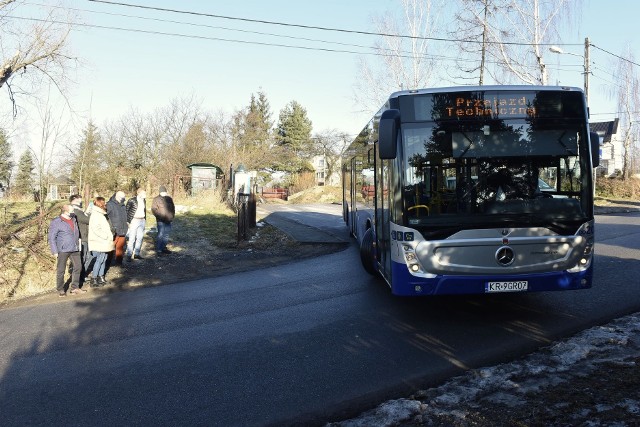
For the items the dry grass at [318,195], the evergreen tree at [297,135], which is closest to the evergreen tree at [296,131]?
the evergreen tree at [297,135]

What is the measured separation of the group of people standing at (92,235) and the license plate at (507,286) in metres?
6.98

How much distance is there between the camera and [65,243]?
9.06 meters

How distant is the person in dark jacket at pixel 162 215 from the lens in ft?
43.3

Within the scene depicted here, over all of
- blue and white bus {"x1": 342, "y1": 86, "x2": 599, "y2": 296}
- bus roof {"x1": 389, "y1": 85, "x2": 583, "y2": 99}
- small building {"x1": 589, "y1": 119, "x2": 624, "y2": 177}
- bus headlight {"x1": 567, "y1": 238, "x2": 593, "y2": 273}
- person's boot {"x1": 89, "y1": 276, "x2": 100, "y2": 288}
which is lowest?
person's boot {"x1": 89, "y1": 276, "x2": 100, "y2": 288}

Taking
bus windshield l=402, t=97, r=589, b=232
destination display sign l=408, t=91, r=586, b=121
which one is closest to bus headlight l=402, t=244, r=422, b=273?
bus windshield l=402, t=97, r=589, b=232

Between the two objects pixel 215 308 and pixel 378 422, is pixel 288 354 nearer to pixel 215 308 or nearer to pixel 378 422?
pixel 378 422

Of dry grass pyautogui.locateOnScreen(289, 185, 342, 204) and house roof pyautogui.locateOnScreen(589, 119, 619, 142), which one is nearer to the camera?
dry grass pyautogui.locateOnScreen(289, 185, 342, 204)

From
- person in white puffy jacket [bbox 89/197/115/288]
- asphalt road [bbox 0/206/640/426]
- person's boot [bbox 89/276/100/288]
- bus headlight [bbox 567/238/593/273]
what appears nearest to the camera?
asphalt road [bbox 0/206/640/426]

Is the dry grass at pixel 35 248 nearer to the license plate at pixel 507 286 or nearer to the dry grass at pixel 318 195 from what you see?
the license plate at pixel 507 286

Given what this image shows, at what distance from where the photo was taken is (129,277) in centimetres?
1103

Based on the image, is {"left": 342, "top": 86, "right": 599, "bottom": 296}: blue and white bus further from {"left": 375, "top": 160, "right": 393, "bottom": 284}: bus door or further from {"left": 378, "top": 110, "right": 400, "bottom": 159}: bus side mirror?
{"left": 375, "top": 160, "right": 393, "bottom": 284}: bus door

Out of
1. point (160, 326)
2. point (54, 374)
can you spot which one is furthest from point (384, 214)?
point (54, 374)

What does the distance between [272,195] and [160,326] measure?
46.6m

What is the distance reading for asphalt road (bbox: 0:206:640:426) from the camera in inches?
171
